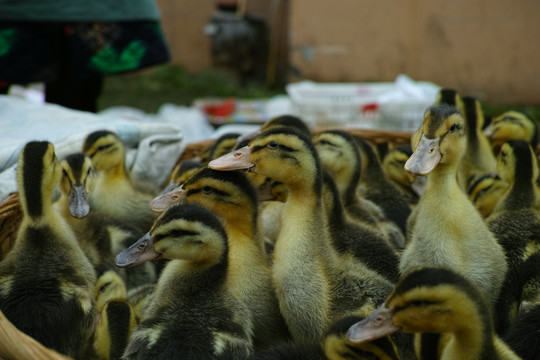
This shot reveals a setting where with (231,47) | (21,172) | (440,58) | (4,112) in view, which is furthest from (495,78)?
(21,172)

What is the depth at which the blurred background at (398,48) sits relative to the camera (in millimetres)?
7543

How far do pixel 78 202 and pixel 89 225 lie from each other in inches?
6.0

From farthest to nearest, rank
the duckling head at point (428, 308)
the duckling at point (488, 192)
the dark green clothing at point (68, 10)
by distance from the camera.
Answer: the dark green clothing at point (68, 10)
the duckling at point (488, 192)
the duckling head at point (428, 308)

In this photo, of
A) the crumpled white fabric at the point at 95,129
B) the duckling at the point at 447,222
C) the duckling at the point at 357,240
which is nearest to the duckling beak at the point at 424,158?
the duckling at the point at 447,222

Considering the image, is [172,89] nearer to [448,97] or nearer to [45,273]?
[448,97]

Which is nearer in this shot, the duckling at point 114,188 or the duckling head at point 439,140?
the duckling head at point 439,140

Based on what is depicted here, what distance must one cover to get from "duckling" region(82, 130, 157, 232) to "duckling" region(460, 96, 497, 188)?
5.13ft

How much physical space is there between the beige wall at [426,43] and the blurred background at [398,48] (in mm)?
11

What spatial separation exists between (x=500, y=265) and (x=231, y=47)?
723 centimetres

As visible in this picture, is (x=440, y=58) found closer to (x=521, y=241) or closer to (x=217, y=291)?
(x=521, y=241)

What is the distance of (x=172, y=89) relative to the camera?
8844mm

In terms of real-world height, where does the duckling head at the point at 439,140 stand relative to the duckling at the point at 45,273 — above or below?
above

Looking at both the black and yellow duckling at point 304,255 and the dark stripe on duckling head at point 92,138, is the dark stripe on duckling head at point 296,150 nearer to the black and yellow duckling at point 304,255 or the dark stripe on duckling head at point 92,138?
the black and yellow duckling at point 304,255

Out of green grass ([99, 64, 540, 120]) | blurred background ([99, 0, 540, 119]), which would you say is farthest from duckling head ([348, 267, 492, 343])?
green grass ([99, 64, 540, 120])
